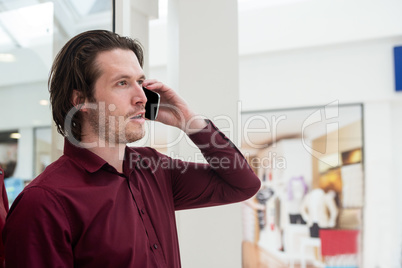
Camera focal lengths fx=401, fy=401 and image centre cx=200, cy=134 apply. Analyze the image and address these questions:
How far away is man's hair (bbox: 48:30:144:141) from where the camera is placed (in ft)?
3.43

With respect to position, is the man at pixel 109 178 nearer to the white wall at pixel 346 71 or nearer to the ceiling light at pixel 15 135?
the ceiling light at pixel 15 135

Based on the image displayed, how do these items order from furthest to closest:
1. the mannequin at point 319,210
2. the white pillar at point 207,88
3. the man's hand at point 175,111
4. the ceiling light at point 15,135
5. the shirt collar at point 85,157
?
the mannequin at point 319,210
the white pillar at point 207,88
the man's hand at point 175,111
the ceiling light at point 15,135
the shirt collar at point 85,157

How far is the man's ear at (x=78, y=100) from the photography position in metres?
1.05

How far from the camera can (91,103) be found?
41.4 inches

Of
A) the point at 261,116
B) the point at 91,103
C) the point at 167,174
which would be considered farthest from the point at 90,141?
the point at 261,116

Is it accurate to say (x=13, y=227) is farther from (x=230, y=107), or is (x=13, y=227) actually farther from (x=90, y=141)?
(x=230, y=107)

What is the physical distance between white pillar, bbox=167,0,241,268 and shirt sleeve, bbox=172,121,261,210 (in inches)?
18.0

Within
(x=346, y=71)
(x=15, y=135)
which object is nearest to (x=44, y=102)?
(x=15, y=135)

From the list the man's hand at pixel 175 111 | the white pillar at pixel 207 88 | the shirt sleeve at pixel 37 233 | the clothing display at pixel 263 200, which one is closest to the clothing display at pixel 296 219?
the clothing display at pixel 263 200

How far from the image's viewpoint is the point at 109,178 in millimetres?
1025

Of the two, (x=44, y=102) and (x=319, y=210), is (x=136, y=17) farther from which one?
(x=319, y=210)

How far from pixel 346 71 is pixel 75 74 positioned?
3.52 metres

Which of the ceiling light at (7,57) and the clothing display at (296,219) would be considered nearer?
the ceiling light at (7,57)

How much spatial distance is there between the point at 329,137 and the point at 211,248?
2.82m
